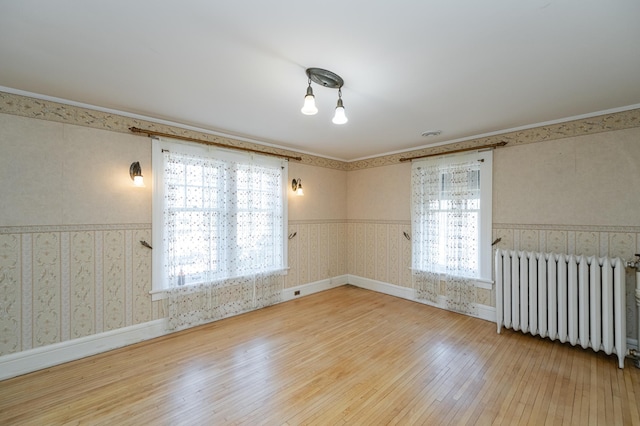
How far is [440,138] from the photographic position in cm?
396

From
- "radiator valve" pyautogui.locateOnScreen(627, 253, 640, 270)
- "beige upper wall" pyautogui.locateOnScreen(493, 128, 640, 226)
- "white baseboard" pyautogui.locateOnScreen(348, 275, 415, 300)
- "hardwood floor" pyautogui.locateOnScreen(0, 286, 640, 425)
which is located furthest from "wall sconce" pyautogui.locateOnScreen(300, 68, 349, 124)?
"white baseboard" pyautogui.locateOnScreen(348, 275, 415, 300)

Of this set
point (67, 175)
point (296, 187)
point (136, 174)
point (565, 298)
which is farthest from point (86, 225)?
point (565, 298)

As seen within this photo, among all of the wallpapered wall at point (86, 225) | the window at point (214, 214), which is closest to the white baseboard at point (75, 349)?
the wallpapered wall at point (86, 225)

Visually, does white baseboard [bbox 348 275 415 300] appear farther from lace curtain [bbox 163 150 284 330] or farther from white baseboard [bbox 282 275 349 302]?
lace curtain [bbox 163 150 284 330]

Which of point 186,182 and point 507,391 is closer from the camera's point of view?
point 507,391

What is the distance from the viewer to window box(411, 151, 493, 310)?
12.2 feet

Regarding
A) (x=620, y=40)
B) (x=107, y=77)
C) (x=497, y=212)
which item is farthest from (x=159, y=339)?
(x=620, y=40)

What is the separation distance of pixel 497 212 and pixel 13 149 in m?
5.30

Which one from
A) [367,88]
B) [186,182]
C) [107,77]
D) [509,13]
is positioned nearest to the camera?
[509,13]

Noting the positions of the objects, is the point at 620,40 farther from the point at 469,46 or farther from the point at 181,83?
Answer: the point at 181,83

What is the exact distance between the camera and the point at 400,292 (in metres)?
4.68

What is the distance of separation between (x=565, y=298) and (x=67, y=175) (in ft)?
17.3

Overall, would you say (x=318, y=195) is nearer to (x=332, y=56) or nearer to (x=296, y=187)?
(x=296, y=187)

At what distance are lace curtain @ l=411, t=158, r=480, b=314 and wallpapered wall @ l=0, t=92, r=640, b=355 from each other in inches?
11.7
